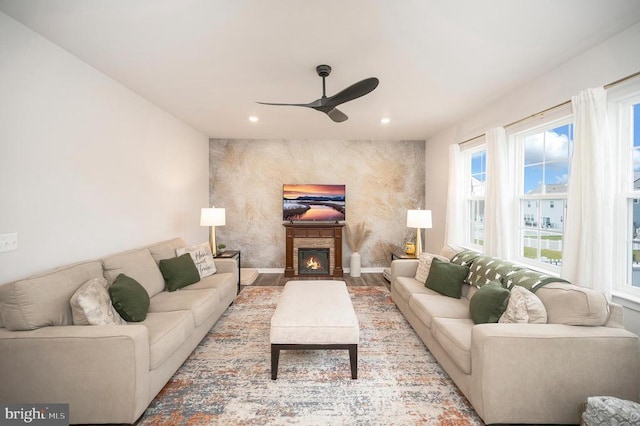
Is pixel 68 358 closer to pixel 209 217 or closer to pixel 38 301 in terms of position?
pixel 38 301

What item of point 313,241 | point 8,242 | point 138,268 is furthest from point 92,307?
point 313,241

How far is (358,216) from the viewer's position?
5.53m

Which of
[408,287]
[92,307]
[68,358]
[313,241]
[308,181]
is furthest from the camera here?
[308,181]

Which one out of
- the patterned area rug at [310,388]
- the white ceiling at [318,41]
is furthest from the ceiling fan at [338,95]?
→ the patterned area rug at [310,388]

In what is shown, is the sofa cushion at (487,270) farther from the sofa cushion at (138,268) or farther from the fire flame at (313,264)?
the sofa cushion at (138,268)

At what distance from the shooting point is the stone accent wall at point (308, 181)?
5434 millimetres

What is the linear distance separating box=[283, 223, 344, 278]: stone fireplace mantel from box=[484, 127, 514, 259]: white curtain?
2.53 metres

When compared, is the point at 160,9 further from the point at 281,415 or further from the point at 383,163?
the point at 383,163

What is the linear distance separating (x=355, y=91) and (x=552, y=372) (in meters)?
2.31

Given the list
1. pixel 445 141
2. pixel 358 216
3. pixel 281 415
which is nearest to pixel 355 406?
pixel 281 415

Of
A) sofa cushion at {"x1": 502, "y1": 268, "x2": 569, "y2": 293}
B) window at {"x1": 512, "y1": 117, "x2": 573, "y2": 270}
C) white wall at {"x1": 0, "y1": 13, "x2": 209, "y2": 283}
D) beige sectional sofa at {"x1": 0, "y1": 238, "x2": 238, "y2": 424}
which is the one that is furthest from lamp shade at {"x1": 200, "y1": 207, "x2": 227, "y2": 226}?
window at {"x1": 512, "y1": 117, "x2": 573, "y2": 270}

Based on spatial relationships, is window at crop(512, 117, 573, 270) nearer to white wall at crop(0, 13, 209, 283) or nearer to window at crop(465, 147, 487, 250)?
window at crop(465, 147, 487, 250)

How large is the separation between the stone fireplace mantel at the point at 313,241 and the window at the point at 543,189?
2.84 meters

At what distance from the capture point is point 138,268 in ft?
8.79
